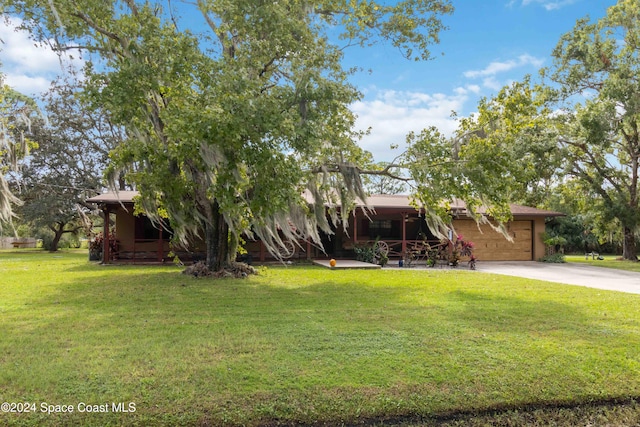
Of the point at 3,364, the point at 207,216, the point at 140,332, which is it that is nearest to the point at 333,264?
the point at 207,216

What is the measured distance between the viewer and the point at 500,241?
1881 cm

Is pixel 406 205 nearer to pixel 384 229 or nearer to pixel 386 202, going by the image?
pixel 386 202

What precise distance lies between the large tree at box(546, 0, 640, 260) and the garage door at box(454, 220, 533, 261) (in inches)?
145

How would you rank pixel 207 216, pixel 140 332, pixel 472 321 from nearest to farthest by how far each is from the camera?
pixel 140 332
pixel 472 321
pixel 207 216

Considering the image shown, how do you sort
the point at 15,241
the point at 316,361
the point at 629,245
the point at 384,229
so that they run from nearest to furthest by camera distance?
1. the point at 316,361
2. the point at 384,229
3. the point at 629,245
4. the point at 15,241

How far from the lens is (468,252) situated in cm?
1473

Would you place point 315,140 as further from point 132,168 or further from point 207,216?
point 132,168

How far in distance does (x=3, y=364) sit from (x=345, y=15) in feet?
34.5

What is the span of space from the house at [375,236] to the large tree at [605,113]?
130 inches

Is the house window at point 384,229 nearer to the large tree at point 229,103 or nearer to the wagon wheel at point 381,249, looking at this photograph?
the wagon wheel at point 381,249

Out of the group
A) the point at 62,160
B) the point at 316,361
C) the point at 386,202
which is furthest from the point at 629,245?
the point at 62,160

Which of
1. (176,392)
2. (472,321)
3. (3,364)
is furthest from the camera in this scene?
(472,321)

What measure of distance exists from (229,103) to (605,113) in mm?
16387

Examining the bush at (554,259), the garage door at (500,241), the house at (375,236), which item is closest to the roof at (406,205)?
the house at (375,236)
